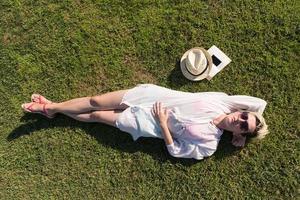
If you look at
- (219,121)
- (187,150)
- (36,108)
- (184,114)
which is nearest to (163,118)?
(184,114)

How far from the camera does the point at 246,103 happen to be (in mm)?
5676

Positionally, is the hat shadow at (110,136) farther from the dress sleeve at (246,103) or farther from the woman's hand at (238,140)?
the dress sleeve at (246,103)

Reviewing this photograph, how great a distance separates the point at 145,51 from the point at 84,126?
1.46 metres

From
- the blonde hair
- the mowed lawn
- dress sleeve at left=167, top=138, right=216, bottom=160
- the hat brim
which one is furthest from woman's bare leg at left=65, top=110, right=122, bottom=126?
the blonde hair

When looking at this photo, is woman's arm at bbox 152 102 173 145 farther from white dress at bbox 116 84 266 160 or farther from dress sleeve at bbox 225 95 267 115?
dress sleeve at bbox 225 95 267 115

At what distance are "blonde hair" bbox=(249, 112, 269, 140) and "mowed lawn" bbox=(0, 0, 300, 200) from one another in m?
0.44

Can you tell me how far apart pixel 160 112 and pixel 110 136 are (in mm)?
1012

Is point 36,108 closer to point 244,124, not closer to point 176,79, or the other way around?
point 176,79

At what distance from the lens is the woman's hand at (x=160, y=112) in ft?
18.7

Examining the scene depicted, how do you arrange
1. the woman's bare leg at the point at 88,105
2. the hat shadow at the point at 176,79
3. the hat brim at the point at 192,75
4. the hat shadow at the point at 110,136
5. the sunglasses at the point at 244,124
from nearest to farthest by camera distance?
the sunglasses at the point at 244,124, the woman's bare leg at the point at 88,105, the hat brim at the point at 192,75, the hat shadow at the point at 110,136, the hat shadow at the point at 176,79

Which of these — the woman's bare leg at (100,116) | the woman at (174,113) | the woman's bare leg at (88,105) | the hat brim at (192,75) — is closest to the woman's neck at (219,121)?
the woman at (174,113)

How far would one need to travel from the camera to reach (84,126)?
631cm

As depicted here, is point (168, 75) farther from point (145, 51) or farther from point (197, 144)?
point (197, 144)

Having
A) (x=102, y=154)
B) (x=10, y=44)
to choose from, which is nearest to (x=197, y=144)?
(x=102, y=154)
